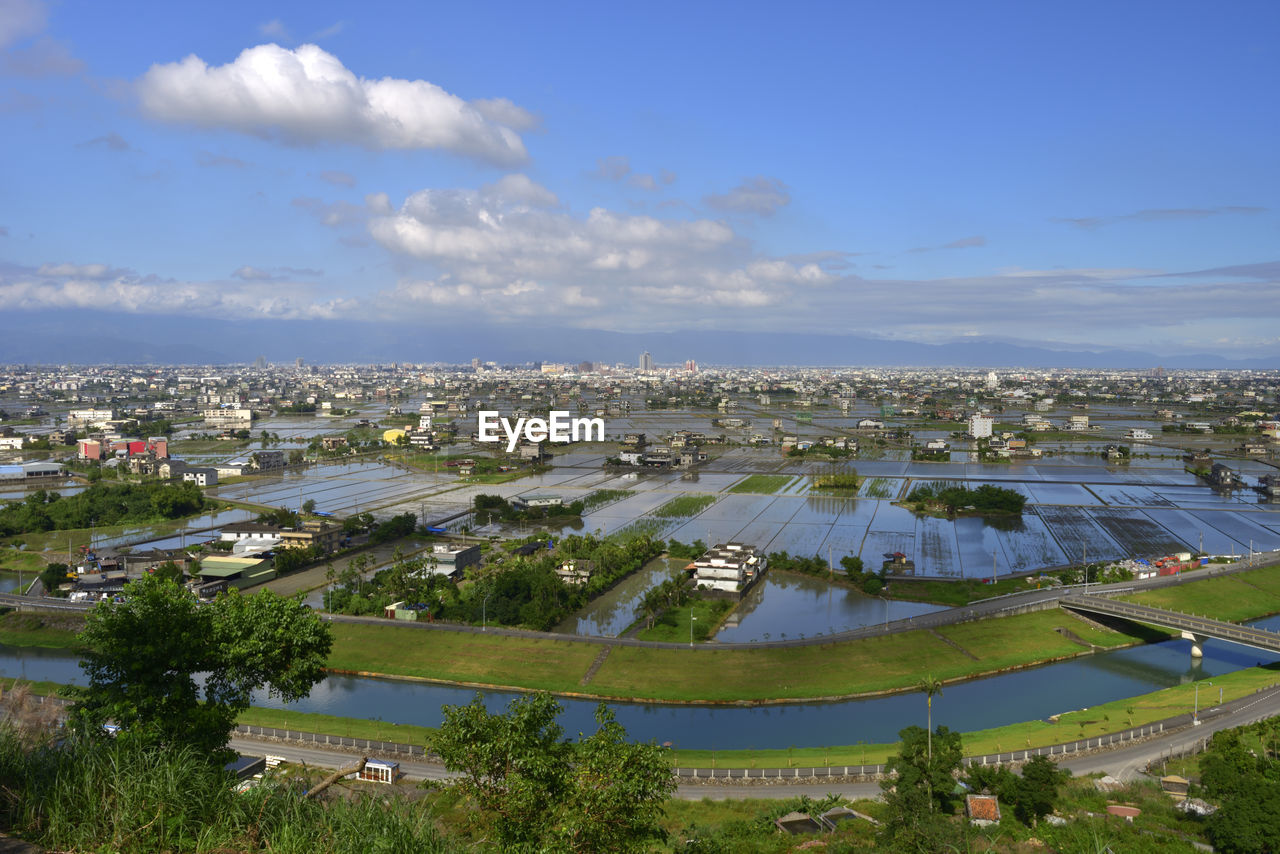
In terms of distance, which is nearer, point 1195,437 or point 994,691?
point 994,691

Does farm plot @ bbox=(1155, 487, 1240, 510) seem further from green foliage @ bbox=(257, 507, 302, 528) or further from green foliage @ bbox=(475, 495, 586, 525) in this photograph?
green foliage @ bbox=(257, 507, 302, 528)

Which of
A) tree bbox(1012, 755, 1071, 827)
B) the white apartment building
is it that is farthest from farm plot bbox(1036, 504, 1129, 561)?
the white apartment building

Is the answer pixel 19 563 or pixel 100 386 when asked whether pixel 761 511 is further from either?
pixel 100 386

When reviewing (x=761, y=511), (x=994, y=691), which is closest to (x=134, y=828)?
(x=994, y=691)

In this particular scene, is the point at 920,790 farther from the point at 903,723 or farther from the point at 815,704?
the point at 815,704

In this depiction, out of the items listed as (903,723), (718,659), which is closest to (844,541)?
(718,659)
